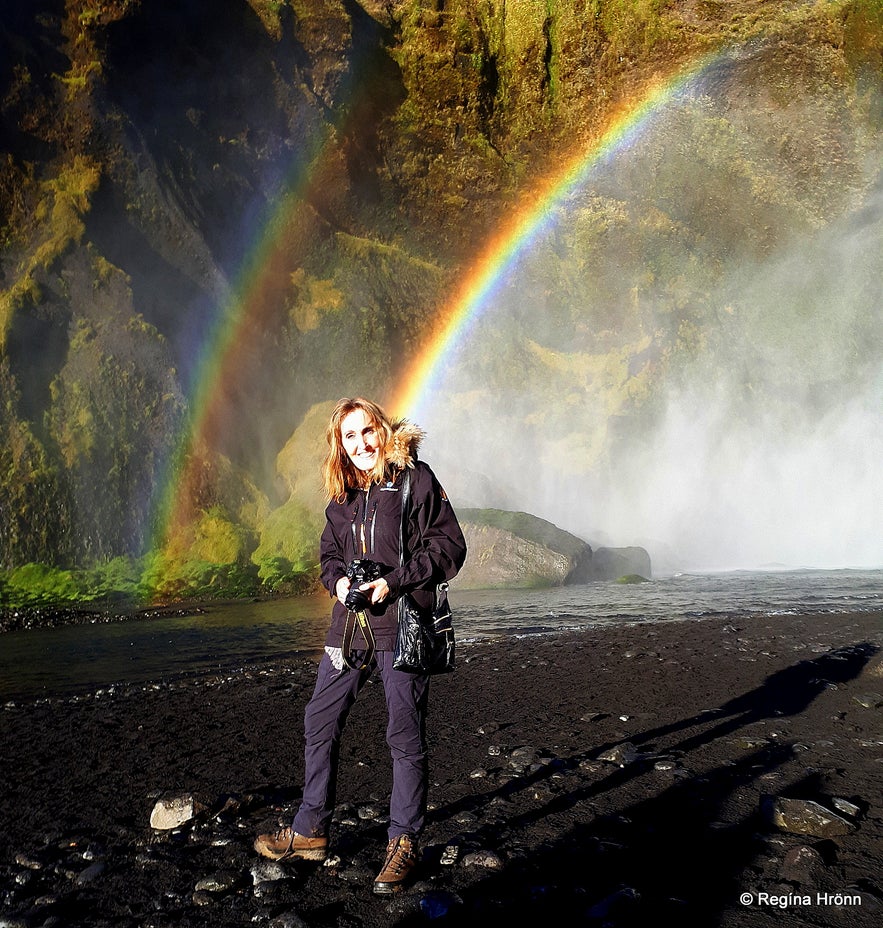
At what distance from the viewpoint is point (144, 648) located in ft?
35.9

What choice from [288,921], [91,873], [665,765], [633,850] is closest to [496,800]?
[633,850]

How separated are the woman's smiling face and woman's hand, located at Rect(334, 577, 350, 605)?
0.61 m

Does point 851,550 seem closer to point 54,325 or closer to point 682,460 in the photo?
point 682,460

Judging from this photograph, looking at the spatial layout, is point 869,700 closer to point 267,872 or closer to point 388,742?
Result: point 388,742

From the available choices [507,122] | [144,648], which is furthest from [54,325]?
[507,122]

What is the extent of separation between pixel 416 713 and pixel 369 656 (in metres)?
0.37

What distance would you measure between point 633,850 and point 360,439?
2.40 m

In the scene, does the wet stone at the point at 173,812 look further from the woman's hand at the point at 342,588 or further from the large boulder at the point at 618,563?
the large boulder at the point at 618,563

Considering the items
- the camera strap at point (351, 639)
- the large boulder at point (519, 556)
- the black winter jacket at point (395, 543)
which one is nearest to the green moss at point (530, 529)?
the large boulder at point (519, 556)

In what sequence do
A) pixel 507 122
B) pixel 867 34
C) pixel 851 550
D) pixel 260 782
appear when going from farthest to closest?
pixel 851 550
pixel 507 122
pixel 867 34
pixel 260 782

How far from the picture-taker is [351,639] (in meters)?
3.46

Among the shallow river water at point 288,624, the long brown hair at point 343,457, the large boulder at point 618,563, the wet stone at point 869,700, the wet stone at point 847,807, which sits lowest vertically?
the shallow river water at point 288,624

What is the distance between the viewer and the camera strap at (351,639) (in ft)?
11.3

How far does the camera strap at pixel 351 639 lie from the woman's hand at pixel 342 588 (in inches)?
4.1
